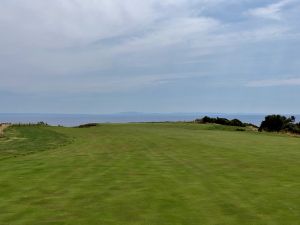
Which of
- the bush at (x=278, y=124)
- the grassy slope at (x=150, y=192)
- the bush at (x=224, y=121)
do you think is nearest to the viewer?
the grassy slope at (x=150, y=192)

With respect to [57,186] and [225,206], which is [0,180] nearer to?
[57,186]

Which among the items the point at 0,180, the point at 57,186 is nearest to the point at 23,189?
the point at 57,186

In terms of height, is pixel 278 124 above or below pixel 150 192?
above

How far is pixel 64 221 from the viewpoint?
1068 cm

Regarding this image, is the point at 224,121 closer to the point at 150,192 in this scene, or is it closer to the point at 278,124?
the point at 278,124

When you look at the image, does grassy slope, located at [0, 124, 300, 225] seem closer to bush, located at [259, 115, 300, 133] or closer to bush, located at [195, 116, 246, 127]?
bush, located at [259, 115, 300, 133]

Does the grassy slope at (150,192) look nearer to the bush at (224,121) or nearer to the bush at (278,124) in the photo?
the bush at (278,124)

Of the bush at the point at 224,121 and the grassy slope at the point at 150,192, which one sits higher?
the bush at the point at 224,121

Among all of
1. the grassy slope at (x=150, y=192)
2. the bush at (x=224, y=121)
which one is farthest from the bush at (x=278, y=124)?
the grassy slope at (x=150, y=192)

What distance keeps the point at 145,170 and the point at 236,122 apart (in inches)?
2701

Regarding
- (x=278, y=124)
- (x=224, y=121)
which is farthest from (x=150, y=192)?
(x=224, y=121)

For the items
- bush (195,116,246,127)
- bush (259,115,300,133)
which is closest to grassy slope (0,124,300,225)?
bush (259,115,300,133)

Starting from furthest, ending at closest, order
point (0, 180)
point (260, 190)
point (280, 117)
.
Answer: point (280, 117), point (0, 180), point (260, 190)

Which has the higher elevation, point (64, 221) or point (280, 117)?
point (280, 117)
